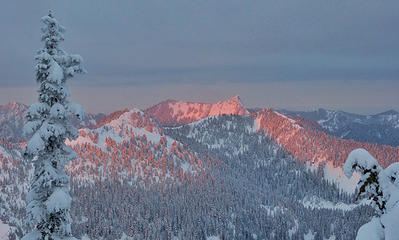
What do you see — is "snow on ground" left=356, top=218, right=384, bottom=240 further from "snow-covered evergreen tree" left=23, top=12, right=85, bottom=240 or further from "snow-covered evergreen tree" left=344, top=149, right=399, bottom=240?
"snow-covered evergreen tree" left=23, top=12, right=85, bottom=240

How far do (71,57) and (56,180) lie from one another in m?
6.80

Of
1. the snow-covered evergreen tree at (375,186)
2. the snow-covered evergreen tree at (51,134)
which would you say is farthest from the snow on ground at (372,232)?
the snow-covered evergreen tree at (51,134)

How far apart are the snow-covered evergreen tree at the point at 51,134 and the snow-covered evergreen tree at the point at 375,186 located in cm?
1350

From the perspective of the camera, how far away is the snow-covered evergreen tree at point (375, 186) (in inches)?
377

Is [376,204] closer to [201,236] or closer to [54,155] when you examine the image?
[54,155]

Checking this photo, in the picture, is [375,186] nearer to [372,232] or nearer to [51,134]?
[372,232]

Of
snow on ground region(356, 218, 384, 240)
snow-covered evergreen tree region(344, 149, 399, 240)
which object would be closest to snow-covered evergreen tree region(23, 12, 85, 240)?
snow-covered evergreen tree region(344, 149, 399, 240)

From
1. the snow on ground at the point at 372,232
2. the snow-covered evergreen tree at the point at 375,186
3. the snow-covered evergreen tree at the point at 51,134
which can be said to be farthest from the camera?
the snow-covered evergreen tree at the point at 51,134

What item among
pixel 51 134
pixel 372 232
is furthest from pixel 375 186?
pixel 51 134

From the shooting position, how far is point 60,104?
54.3ft

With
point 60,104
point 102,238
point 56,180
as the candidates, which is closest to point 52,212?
point 56,180

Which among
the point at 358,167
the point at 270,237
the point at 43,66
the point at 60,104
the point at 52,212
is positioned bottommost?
the point at 270,237

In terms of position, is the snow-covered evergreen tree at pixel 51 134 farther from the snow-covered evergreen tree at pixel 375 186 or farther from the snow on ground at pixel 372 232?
the snow on ground at pixel 372 232

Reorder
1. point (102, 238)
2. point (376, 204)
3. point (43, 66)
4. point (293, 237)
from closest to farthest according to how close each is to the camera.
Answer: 1. point (376, 204)
2. point (43, 66)
3. point (102, 238)
4. point (293, 237)
